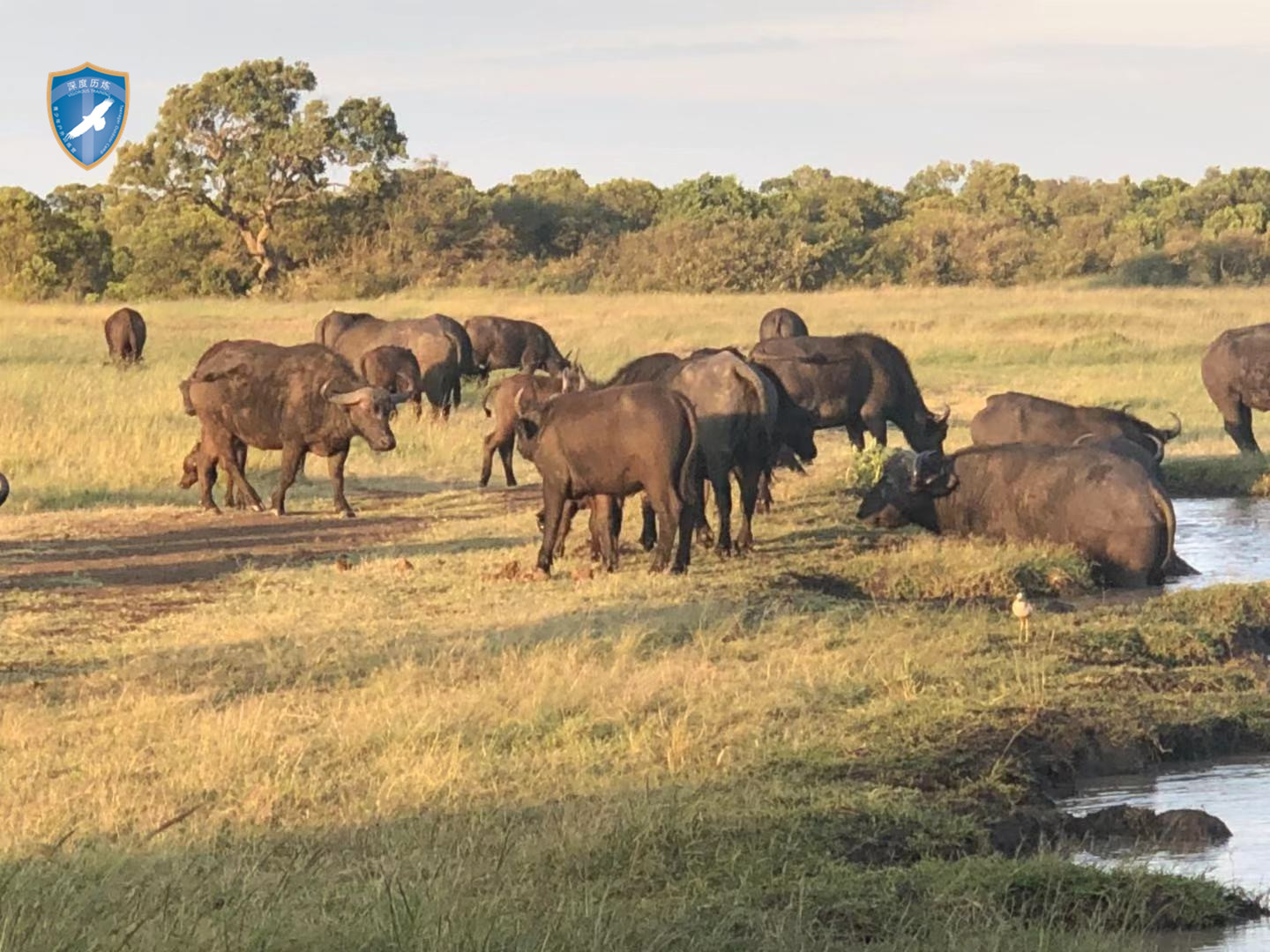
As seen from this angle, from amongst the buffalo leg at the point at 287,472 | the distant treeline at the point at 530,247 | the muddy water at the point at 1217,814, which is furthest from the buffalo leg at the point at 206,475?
the distant treeline at the point at 530,247

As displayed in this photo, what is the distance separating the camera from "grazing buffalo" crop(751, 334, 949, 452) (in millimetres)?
14320

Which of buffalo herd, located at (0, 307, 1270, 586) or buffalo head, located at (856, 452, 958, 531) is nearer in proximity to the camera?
→ buffalo herd, located at (0, 307, 1270, 586)

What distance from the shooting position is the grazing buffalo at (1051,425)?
12.9m

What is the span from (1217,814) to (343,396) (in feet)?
26.3

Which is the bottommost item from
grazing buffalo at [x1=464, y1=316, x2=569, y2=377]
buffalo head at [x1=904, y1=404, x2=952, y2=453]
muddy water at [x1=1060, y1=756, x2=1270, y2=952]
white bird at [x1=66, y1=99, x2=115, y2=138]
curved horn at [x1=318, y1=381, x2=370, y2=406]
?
muddy water at [x1=1060, y1=756, x2=1270, y2=952]

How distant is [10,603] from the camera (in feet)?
32.7

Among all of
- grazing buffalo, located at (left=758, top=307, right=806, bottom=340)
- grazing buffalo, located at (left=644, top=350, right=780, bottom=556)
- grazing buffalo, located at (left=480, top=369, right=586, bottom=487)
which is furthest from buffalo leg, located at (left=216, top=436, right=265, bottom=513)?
grazing buffalo, located at (left=758, top=307, right=806, bottom=340)

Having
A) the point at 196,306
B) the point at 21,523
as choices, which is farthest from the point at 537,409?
the point at 196,306

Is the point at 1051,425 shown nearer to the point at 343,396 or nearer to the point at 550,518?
the point at 550,518

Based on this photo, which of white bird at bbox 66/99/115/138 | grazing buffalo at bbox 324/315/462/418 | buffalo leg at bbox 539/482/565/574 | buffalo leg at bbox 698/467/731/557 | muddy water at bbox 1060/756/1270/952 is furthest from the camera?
white bird at bbox 66/99/115/138

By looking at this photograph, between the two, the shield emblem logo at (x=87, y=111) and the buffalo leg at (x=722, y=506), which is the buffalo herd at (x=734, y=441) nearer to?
the buffalo leg at (x=722, y=506)

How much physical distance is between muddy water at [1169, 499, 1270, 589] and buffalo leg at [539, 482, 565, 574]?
359cm

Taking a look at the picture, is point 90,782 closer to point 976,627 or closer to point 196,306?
point 976,627

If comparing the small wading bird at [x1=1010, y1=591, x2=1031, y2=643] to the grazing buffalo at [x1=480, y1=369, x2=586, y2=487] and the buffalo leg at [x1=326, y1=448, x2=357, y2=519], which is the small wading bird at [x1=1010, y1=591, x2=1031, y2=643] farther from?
the buffalo leg at [x1=326, y1=448, x2=357, y2=519]
